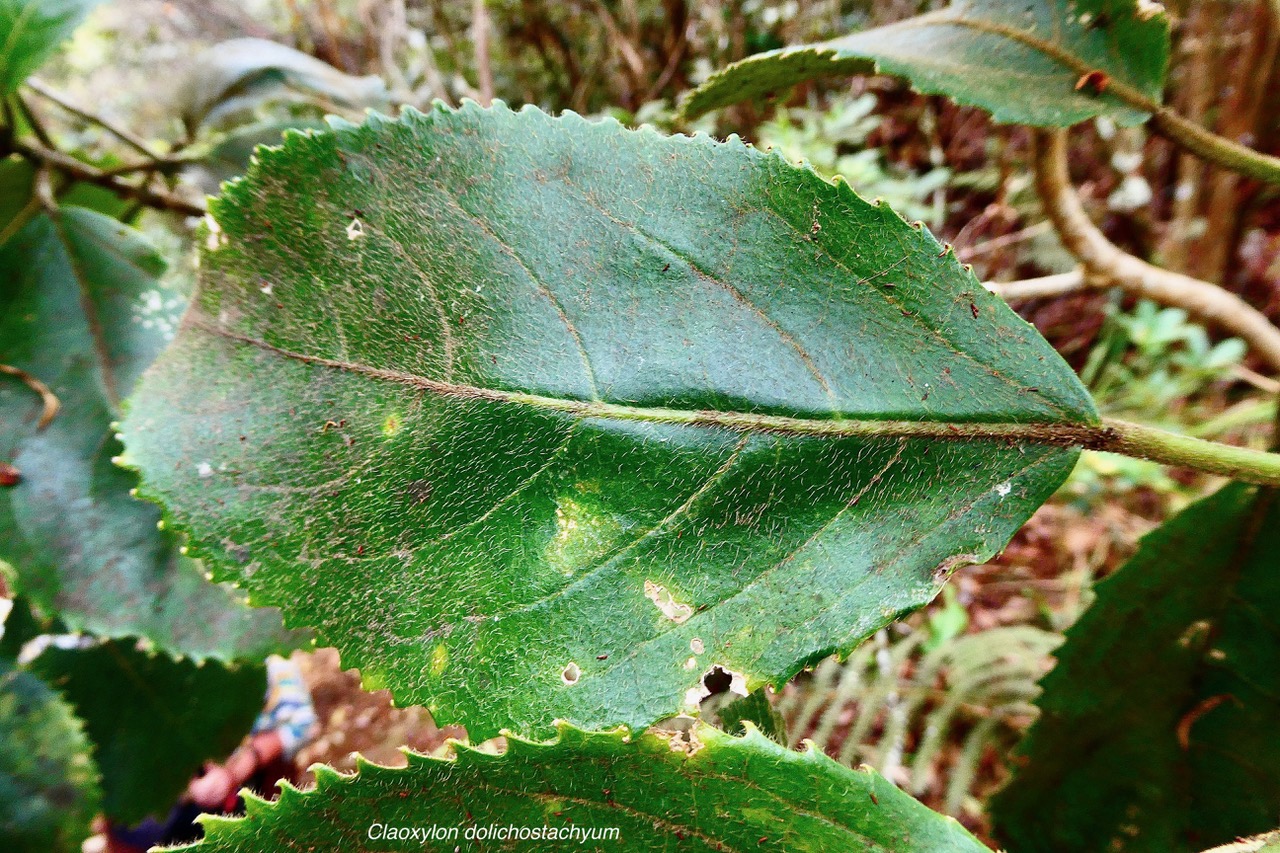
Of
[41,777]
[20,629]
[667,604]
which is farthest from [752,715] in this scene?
[20,629]

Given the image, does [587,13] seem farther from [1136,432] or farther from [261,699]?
[1136,432]

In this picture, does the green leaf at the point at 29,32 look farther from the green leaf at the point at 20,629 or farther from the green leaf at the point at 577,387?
the green leaf at the point at 20,629

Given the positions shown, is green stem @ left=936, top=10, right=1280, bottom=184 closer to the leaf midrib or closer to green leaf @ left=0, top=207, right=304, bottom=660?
the leaf midrib

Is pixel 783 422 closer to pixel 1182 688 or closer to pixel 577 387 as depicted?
pixel 577 387

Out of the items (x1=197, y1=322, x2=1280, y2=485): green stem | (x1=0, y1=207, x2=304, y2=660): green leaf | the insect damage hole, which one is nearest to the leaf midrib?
(x1=197, y1=322, x2=1280, y2=485): green stem

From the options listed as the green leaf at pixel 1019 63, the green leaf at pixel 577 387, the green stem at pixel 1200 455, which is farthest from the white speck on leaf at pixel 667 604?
the green leaf at pixel 1019 63
